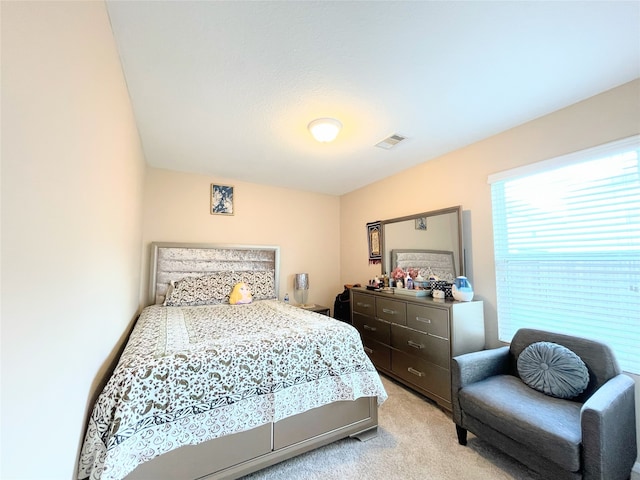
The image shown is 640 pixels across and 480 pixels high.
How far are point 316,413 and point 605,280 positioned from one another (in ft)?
7.11

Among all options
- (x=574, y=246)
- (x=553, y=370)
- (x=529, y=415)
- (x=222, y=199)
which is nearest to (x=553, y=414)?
(x=529, y=415)

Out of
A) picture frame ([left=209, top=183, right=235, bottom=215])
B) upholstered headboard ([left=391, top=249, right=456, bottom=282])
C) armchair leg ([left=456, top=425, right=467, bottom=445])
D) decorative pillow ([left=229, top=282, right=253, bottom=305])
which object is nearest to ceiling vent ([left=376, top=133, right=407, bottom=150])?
upholstered headboard ([left=391, top=249, right=456, bottom=282])

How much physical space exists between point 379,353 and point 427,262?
3.85 ft

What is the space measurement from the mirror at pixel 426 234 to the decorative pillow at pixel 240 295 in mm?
1805

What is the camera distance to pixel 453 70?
5.36 feet

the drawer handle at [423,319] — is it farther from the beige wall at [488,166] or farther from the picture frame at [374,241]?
the picture frame at [374,241]

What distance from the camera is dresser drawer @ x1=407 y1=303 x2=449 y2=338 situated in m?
2.30

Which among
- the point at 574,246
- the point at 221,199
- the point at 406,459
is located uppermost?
the point at 221,199

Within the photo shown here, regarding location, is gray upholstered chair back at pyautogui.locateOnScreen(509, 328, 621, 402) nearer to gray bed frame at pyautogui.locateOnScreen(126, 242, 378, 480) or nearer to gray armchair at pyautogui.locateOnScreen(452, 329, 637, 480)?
gray armchair at pyautogui.locateOnScreen(452, 329, 637, 480)

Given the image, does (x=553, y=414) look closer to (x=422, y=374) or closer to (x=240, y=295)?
(x=422, y=374)

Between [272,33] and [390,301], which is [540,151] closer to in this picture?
[390,301]

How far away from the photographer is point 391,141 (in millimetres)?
2600

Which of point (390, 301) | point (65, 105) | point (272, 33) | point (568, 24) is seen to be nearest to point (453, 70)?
point (568, 24)

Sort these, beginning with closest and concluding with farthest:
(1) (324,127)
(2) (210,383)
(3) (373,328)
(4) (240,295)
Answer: (2) (210,383), (1) (324,127), (3) (373,328), (4) (240,295)
